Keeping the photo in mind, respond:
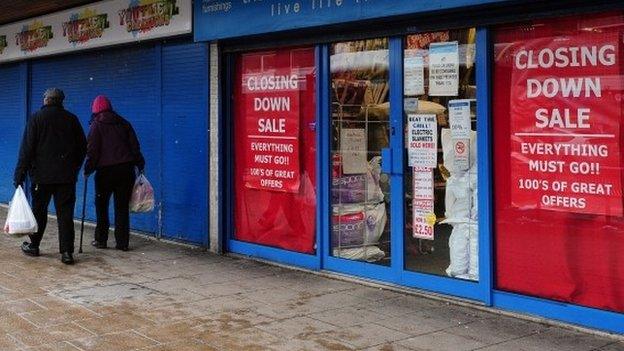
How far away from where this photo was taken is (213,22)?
25.1 feet

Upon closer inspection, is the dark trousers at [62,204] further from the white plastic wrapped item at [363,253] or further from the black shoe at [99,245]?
the white plastic wrapped item at [363,253]

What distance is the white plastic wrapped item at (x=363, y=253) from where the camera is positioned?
6.52m

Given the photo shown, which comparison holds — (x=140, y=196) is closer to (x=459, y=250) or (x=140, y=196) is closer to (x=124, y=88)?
(x=124, y=88)

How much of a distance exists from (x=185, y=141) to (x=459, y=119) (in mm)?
3926

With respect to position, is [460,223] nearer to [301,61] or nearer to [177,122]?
[301,61]

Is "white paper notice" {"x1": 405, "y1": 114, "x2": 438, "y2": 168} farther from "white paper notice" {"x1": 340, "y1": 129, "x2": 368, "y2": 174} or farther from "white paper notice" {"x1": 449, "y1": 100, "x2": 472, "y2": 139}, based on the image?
"white paper notice" {"x1": 340, "y1": 129, "x2": 368, "y2": 174}

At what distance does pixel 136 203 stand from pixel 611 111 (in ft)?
17.2

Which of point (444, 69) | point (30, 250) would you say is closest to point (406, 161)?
point (444, 69)

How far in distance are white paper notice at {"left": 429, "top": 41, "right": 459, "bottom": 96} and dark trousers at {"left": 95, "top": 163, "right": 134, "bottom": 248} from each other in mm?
3837

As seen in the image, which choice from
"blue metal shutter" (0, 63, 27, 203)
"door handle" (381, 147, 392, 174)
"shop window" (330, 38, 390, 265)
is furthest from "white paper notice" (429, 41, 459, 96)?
"blue metal shutter" (0, 63, 27, 203)

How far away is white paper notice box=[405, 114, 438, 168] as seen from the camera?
5996 mm

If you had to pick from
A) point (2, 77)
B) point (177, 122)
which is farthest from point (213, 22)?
point (2, 77)

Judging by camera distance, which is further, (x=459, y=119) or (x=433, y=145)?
(x=433, y=145)

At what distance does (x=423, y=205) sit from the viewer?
20.1 feet
